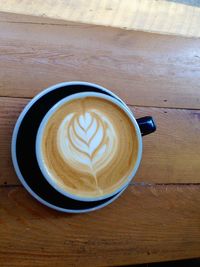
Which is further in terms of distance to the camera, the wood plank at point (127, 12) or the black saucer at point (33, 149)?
the wood plank at point (127, 12)

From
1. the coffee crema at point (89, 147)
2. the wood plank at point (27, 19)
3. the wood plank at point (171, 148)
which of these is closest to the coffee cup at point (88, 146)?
the coffee crema at point (89, 147)

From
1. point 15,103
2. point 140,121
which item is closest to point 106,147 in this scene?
point 140,121

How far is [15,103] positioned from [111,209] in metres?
A: 0.26

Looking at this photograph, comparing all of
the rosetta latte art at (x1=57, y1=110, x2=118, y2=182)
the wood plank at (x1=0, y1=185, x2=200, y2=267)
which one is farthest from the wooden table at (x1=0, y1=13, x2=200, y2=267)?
the rosetta latte art at (x1=57, y1=110, x2=118, y2=182)

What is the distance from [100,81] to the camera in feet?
2.03

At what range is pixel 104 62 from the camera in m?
0.63

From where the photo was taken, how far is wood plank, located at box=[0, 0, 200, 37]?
0.64m

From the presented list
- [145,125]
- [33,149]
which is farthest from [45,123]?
[145,125]

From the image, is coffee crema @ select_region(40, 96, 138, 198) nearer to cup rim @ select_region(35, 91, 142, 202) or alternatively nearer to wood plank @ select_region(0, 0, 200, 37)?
cup rim @ select_region(35, 91, 142, 202)

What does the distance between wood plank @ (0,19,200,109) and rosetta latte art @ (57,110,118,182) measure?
0.43ft

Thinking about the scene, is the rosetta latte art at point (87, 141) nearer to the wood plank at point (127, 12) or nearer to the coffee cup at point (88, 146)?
the coffee cup at point (88, 146)

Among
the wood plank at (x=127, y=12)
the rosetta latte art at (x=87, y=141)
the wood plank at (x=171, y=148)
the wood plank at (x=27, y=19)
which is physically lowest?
the wood plank at (x=171, y=148)

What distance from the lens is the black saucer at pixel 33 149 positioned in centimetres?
49

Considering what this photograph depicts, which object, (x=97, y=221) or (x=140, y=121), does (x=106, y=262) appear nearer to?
(x=97, y=221)
